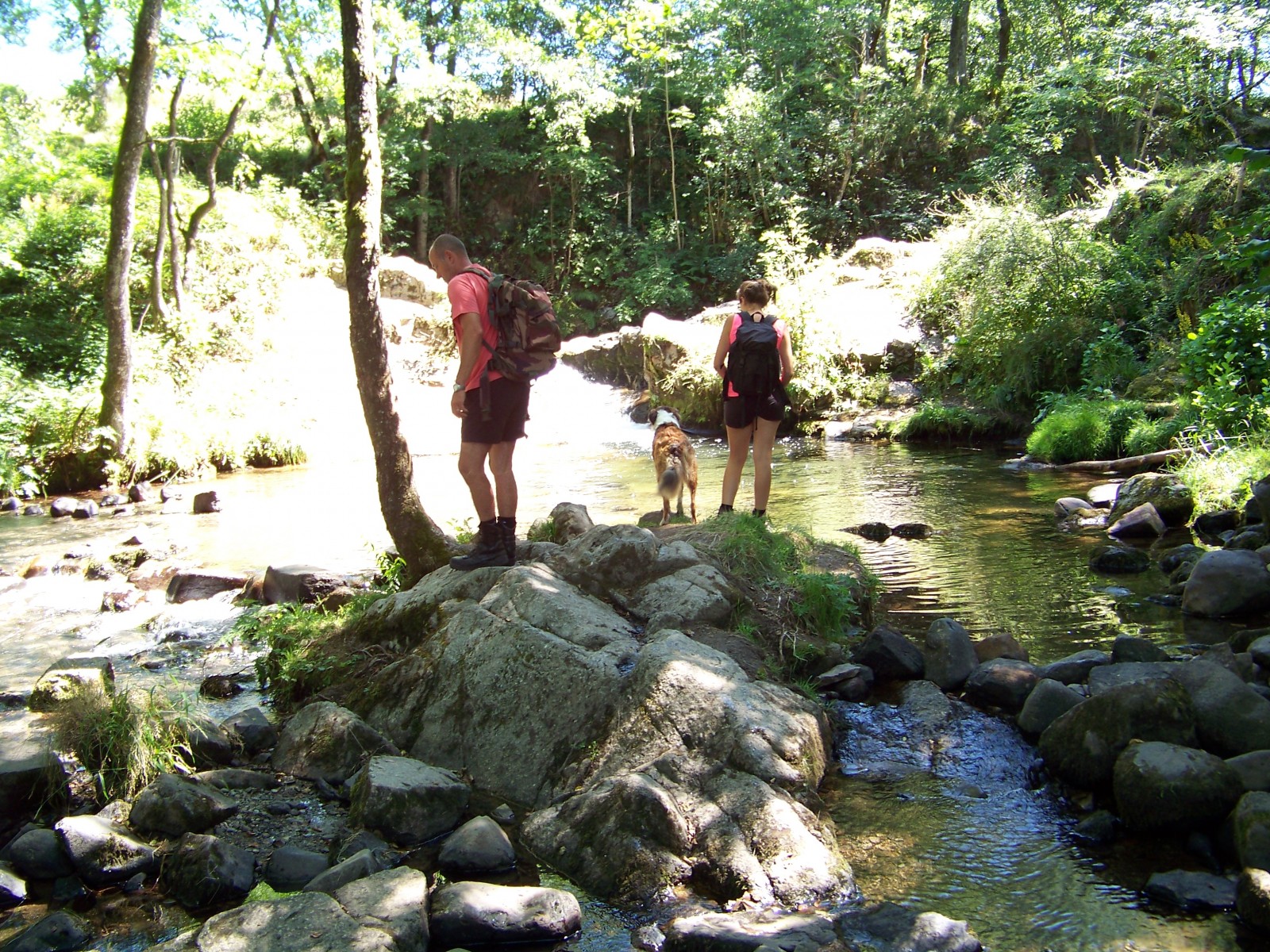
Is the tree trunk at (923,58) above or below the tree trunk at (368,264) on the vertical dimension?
above

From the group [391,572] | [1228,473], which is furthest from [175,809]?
[1228,473]

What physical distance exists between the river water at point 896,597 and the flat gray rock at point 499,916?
12 cm

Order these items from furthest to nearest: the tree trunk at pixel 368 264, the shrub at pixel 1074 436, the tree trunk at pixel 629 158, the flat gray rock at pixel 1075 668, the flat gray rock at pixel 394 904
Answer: the tree trunk at pixel 629 158 < the shrub at pixel 1074 436 < the tree trunk at pixel 368 264 < the flat gray rock at pixel 1075 668 < the flat gray rock at pixel 394 904

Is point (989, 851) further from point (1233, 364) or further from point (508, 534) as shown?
point (1233, 364)

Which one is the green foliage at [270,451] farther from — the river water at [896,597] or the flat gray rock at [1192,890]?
the flat gray rock at [1192,890]

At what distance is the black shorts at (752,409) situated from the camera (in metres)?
7.09

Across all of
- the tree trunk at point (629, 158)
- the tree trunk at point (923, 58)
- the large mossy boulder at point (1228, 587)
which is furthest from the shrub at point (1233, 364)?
the tree trunk at point (923, 58)

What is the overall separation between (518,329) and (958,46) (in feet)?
100

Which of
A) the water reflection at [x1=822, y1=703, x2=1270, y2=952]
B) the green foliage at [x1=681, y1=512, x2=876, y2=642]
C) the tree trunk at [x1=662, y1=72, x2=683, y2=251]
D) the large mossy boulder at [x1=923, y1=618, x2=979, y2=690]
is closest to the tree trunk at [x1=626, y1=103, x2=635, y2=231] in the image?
the tree trunk at [x1=662, y1=72, x2=683, y2=251]

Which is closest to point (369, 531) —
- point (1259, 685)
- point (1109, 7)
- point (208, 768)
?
point (208, 768)

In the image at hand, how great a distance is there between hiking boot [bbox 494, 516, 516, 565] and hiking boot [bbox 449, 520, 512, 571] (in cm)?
1

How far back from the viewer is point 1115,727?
415 centimetres

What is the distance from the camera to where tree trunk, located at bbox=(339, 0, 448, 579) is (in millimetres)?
5863

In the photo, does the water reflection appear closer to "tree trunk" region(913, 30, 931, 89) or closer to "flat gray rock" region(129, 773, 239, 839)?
"flat gray rock" region(129, 773, 239, 839)
